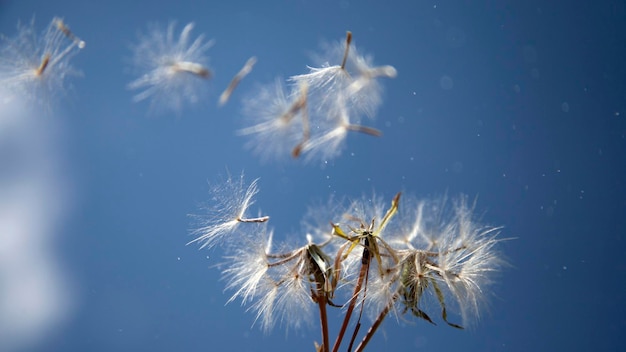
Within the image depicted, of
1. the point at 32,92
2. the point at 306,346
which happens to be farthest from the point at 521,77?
the point at 32,92

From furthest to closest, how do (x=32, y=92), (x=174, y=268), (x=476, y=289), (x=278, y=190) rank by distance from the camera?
(x=174, y=268), (x=278, y=190), (x=32, y=92), (x=476, y=289)

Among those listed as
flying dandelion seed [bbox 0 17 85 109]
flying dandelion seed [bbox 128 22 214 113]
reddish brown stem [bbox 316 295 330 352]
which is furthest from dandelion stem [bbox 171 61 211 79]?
reddish brown stem [bbox 316 295 330 352]

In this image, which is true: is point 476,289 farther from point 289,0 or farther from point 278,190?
point 289,0

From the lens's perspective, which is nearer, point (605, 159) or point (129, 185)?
point (605, 159)

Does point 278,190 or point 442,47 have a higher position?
point 442,47

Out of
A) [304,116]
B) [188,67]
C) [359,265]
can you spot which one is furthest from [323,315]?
[188,67]

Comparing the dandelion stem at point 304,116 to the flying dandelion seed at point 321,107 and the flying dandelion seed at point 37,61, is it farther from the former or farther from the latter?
the flying dandelion seed at point 37,61

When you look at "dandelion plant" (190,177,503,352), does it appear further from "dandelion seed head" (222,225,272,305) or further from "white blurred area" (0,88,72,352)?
"white blurred area" (0,88,72,352)

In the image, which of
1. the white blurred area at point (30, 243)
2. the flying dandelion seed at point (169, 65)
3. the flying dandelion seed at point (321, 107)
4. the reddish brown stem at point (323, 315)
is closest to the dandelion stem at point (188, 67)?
the flying dandelion seed at point (169, 65)
